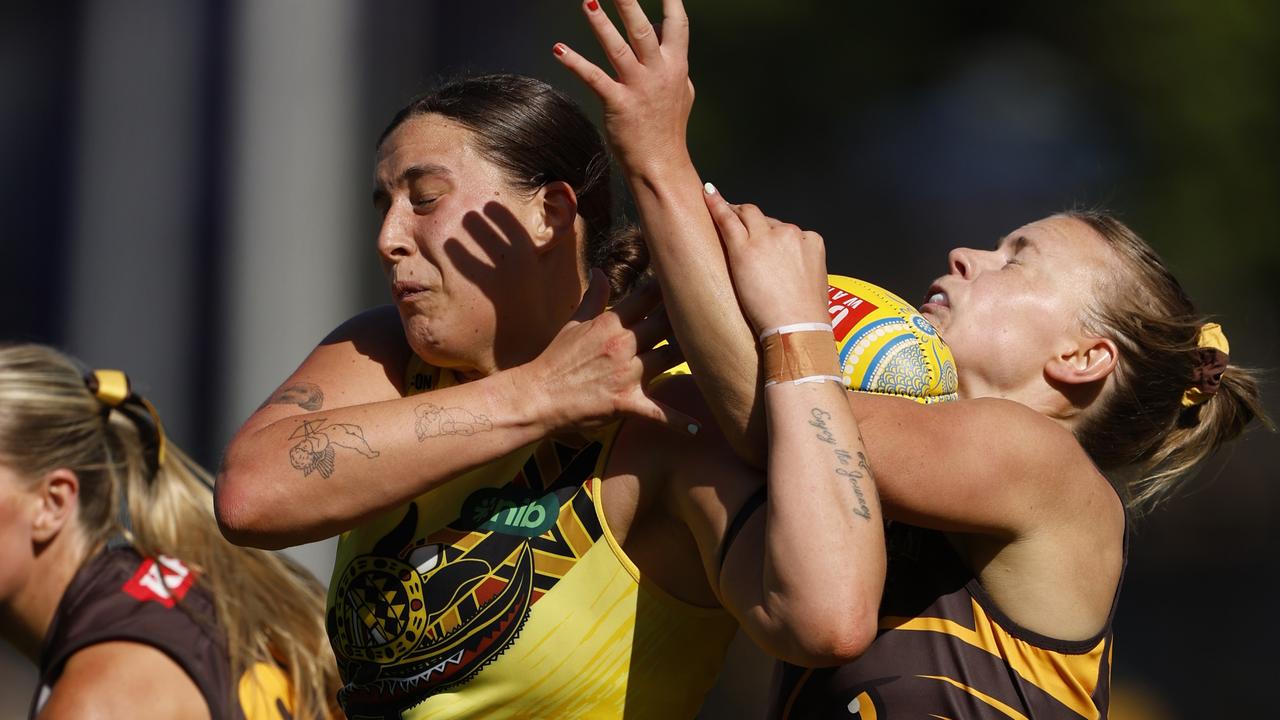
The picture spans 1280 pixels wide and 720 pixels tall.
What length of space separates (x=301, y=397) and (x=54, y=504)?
4.94 feet

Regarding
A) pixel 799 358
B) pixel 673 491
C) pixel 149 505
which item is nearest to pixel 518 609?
pixel 673 491

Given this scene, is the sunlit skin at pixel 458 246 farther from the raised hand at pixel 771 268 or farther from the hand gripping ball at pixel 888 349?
the hand gripping ball at pixel 888 349

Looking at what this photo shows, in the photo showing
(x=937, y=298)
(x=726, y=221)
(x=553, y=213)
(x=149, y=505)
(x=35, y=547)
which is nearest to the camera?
(x=726, y=221)

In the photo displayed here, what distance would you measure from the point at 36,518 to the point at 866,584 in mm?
2633

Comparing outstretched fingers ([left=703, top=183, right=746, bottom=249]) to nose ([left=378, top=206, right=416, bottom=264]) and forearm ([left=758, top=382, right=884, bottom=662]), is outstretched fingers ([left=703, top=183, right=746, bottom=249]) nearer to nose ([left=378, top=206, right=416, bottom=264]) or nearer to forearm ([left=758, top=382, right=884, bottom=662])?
forearm ([left=758, top=382, right=884, bottom=662])

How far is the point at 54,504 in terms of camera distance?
3885 millimetres

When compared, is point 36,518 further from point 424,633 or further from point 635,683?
point 635,683

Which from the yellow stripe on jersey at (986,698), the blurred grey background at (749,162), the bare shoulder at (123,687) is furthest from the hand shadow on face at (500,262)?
the blurred grey background at (749,162)

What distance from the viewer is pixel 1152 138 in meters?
11.3

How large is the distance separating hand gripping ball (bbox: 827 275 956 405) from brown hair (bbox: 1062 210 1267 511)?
455 millimetres

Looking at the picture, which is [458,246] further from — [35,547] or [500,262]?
[35,547]

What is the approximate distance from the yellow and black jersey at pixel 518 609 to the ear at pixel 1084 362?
89cm

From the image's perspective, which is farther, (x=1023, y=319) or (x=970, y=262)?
(x=970, y=262)

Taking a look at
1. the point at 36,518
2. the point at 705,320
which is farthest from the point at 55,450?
the point at 705,320
